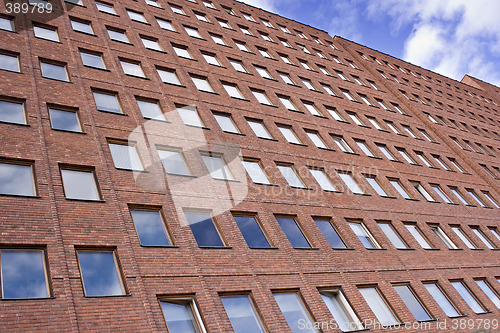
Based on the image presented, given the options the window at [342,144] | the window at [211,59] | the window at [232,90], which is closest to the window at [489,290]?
the window at [342,144]

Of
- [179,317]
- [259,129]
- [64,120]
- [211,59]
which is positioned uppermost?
[211,59]

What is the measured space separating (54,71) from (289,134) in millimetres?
12245

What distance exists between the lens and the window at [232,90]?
Result: 82.5 ft

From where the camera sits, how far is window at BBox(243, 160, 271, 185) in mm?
19559

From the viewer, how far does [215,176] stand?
60.1 ft

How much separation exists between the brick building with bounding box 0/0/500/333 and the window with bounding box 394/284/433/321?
0.23 ft

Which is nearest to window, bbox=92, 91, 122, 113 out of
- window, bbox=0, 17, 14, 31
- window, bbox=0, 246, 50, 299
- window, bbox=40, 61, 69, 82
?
window, bbox=40, 61, 69, 82

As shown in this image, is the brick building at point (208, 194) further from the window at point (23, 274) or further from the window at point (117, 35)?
the window at point (117, 35)

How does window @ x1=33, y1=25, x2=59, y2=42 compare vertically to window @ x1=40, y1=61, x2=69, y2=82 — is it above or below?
above

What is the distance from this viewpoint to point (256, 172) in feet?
65.7

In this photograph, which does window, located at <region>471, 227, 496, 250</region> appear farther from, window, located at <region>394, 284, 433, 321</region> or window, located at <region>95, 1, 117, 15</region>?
window, located at <region>95, 1, 117, 15</region>

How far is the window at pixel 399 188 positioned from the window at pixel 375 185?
1.34m

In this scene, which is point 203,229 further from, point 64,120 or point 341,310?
point 64,120

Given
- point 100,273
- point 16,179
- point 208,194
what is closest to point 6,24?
point 16,179
